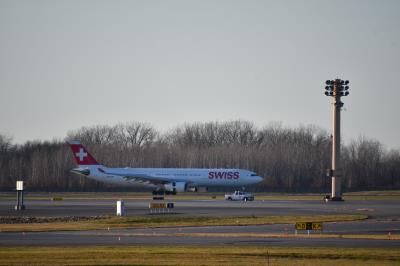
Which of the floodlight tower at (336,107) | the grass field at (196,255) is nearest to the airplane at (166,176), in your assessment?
the floodlight tower at (336,107)

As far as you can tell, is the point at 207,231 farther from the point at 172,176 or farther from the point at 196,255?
the point at 172,176

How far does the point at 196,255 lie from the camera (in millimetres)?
31156

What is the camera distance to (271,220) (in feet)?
176

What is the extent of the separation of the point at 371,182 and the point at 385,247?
107 meters

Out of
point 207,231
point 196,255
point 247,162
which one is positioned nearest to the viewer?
point 196,255

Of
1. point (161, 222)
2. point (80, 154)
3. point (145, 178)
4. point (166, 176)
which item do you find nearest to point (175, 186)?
point (166, 176)

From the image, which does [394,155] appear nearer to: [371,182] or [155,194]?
[371,182]

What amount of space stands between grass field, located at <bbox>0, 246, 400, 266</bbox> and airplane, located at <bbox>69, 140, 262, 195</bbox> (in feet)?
226

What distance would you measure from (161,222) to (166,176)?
167 feet

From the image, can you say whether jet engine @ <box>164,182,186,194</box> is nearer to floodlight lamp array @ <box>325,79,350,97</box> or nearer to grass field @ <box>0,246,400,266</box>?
floodlight lamp array @ <box>325,79,350,97</box>

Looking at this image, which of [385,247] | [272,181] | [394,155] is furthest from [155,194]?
[394,155]

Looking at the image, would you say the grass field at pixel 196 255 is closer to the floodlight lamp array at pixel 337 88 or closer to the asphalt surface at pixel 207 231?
the asphalt surface at pixel 207 231

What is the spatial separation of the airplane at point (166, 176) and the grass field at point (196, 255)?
68837mm

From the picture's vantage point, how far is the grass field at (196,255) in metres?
29.0
